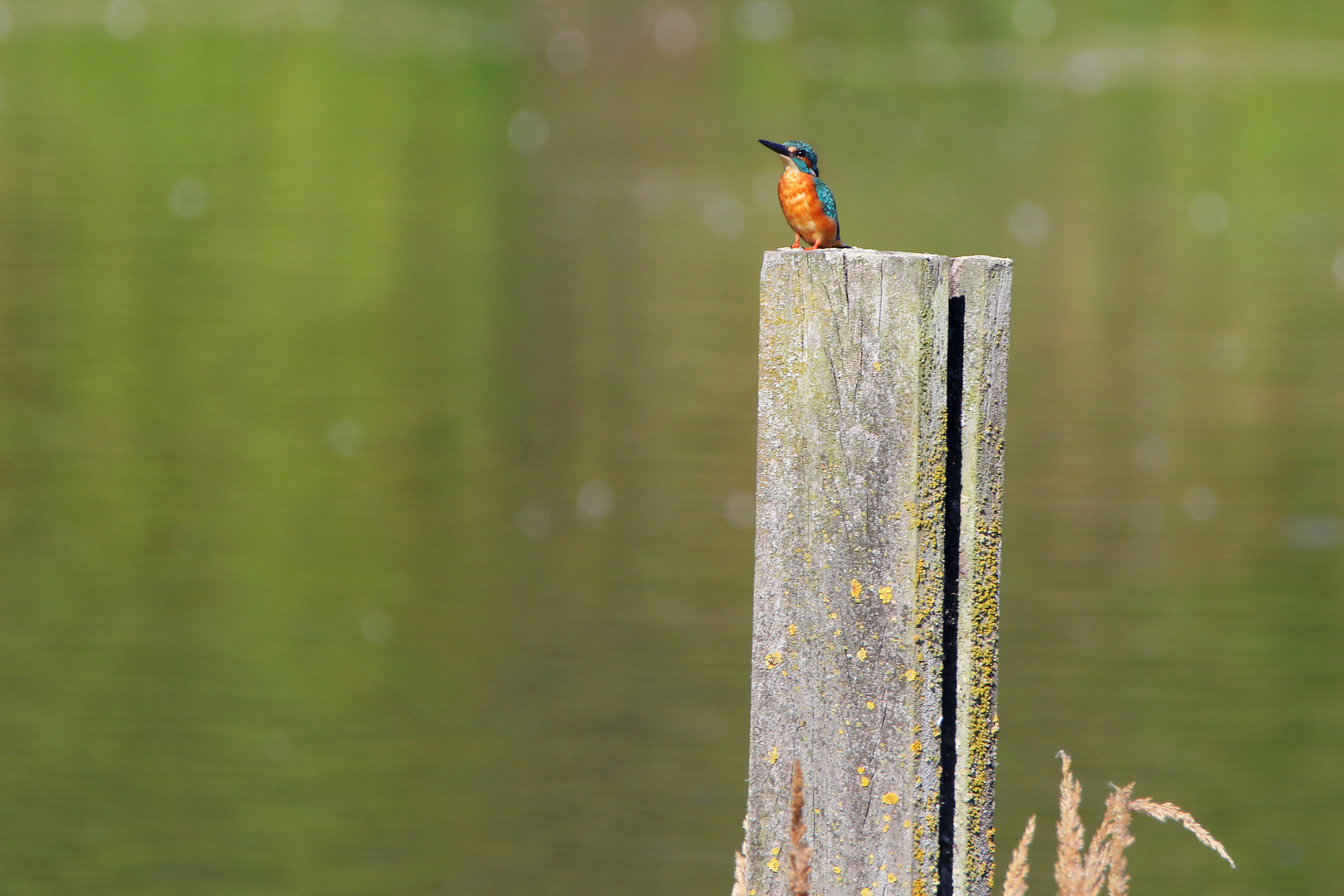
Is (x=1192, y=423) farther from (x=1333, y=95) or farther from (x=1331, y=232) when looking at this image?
(x=1333, y=95)

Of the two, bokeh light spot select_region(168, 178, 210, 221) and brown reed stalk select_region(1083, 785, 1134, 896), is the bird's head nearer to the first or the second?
brown reed stalk select_region(1083, 785, 1134, 896)

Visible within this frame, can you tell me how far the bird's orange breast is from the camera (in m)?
3.23

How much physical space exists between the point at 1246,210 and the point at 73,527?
18112mm

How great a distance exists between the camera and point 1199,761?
7527mm

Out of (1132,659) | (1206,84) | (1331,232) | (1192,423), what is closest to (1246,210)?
(1331,232)

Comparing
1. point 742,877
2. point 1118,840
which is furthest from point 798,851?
point 1118,840

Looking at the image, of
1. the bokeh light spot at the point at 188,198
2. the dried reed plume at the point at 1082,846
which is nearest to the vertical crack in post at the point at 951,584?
the dried reed plume at the point at 1082,846

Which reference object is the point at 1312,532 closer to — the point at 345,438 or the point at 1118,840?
the point at 345,438

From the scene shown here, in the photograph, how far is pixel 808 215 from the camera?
3244 millimetres

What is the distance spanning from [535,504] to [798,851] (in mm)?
8334

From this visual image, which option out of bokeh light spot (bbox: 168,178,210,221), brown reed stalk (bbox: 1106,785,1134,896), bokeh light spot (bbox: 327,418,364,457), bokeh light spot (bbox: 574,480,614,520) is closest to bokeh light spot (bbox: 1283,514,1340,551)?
bokeh light spot (bbox: 574,480,614,520)

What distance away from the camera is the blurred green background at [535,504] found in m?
6.95

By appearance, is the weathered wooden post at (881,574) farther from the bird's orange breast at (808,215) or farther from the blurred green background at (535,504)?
the blurred green background at (535,504)

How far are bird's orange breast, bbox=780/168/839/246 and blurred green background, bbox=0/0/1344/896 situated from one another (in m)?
3.70
